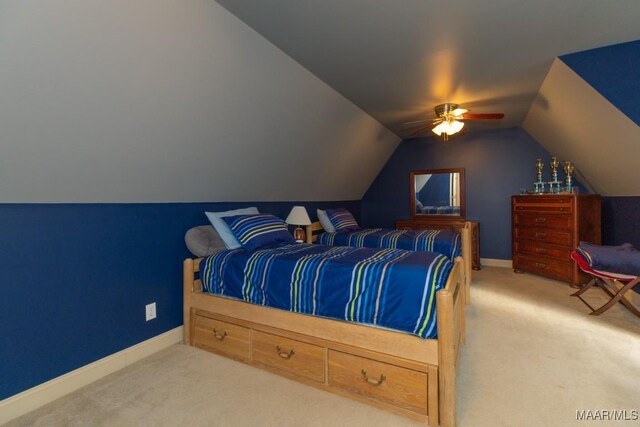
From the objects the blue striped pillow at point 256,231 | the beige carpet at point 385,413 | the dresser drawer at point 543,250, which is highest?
the blue striped pillow at point 256,231

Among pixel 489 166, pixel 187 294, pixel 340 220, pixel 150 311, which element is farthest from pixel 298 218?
pixel 489 166

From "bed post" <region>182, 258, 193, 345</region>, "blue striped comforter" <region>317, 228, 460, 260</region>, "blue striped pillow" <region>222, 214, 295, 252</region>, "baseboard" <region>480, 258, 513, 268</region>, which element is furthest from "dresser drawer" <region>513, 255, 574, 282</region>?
"bed post" <region>182, 258, 193, 345</region>

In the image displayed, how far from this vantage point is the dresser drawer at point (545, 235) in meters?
3.85

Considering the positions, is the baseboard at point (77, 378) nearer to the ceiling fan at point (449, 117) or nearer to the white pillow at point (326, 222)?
the white pillow at point (326, 222)

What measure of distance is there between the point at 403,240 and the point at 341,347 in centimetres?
193

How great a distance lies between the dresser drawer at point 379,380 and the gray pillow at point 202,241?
1.37m

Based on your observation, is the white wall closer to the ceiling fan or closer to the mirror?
the ceiling fan

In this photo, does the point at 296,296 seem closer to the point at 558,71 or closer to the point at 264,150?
the point at 264,150

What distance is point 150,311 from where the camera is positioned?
7.88ft

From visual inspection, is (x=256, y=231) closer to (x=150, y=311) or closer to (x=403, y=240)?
(x=150, y=311)

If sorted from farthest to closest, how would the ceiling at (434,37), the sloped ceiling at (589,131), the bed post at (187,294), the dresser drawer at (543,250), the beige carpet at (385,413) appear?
1. the dresser drawer at (543,250)
2. the sloped ceiling at (589,131)
3. the bed post at (187,294)
4. the ceiling at (434,37)
5. the beige carpet at (385,413)

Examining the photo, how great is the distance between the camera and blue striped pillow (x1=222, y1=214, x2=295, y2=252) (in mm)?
2592

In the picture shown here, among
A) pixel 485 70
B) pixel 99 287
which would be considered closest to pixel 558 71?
pixel 485 70

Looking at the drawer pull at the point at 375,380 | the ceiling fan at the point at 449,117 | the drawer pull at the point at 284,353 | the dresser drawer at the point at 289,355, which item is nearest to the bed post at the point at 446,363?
the drawer pull at the point at 375,380
